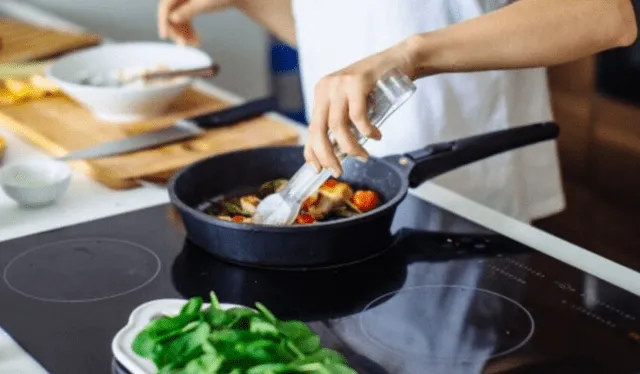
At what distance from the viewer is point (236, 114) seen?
161 cm

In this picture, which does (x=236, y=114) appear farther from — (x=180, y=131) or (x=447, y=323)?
(x=447, y=323)

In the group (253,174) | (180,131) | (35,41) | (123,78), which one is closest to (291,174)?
(253,174)

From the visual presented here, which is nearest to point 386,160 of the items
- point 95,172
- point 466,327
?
point 466,327

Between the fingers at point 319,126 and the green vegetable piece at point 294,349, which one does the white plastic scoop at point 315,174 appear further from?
the green vegetable piece at point 294,349

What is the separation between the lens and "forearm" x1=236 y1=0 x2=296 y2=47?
1691 mm

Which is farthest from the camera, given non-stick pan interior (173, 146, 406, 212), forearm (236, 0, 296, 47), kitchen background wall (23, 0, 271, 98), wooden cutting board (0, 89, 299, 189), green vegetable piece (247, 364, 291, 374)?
kitchen background wall (23, 0, 271, 98)

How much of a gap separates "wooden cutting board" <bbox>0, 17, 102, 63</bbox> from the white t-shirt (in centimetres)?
58

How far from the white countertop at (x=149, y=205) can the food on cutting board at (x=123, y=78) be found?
0.26 m

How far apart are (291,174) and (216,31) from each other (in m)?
1.34

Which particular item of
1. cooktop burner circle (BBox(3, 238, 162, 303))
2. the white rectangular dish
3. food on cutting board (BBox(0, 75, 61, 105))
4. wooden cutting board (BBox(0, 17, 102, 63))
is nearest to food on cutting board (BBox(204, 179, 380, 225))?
cooktop burner circle (BBox(3, 238, 162, 303))

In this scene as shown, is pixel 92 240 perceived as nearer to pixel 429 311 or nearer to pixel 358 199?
pixel 358 199

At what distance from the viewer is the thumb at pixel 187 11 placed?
1615mm

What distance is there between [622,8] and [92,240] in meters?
0.66

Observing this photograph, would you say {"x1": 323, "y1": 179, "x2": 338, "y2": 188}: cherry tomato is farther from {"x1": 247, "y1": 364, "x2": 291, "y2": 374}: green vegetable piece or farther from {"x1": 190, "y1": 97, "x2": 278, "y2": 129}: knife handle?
{"x1": 247, "y1": 364, "x2": 291, "y2": 374}: green vegetable piece
